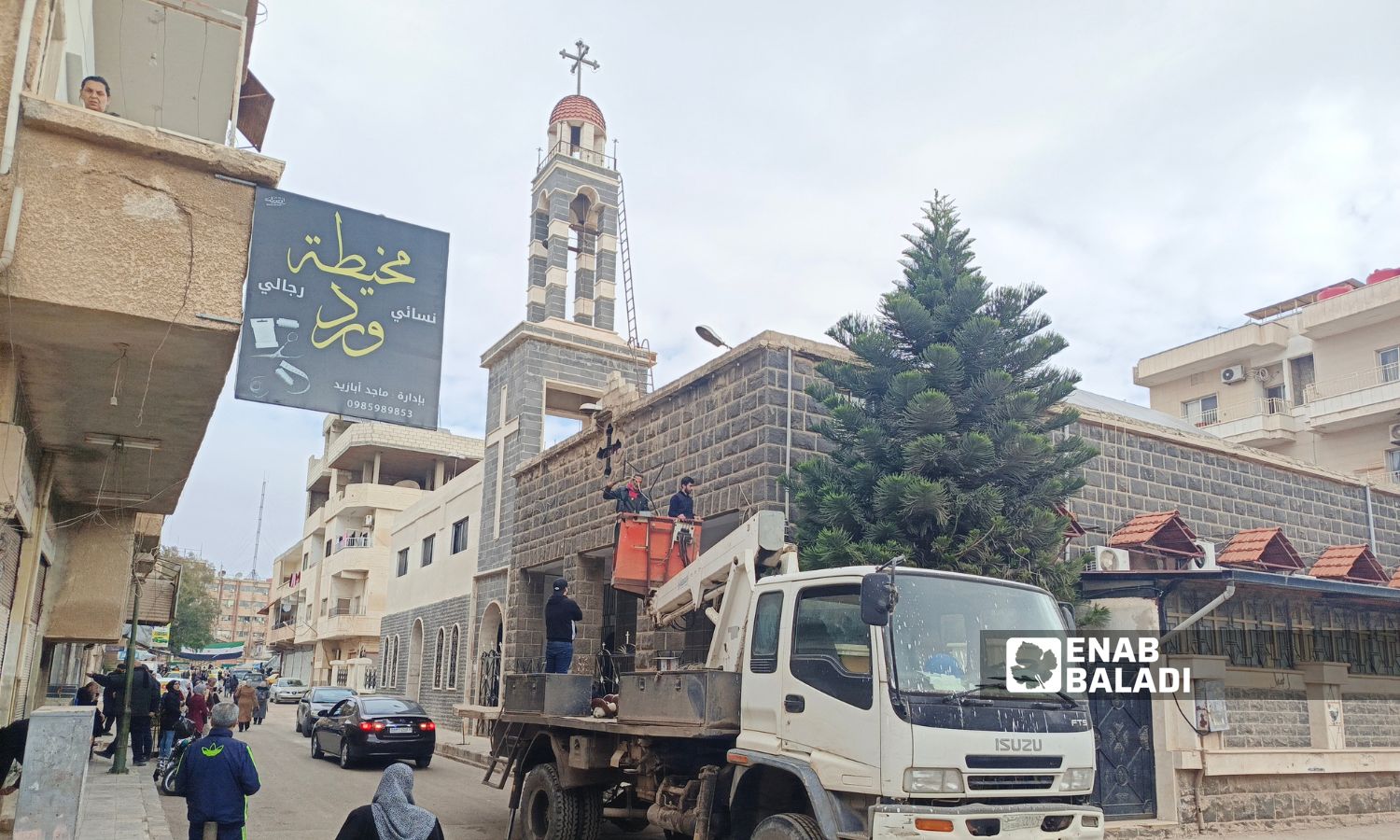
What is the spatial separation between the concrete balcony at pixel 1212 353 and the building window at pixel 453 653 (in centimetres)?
2617

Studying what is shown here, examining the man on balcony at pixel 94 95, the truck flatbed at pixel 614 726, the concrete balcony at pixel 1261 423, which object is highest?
the concrete balcony at pixel 1261 423

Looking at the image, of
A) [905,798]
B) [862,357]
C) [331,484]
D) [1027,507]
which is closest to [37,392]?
[905,798]

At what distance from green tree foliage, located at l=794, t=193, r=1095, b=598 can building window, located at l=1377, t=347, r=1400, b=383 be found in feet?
73.4

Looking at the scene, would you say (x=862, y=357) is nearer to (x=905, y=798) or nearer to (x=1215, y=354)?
(x=905, y=798)

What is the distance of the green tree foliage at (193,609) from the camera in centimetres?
6512

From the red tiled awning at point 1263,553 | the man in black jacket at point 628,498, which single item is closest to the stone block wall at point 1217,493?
the red tiled awning at point 1263,553

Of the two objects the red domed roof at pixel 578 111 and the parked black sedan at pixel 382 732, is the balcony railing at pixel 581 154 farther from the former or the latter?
the parked black sedan at pixel 382 732

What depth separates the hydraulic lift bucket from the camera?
11.5 metres

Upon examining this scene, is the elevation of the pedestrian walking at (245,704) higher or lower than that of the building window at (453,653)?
lower

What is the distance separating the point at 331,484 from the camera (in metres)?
57.8

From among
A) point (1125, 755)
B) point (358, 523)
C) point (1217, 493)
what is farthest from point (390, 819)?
point (358, 523)

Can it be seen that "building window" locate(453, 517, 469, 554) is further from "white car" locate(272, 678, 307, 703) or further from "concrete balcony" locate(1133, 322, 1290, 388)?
"concrete balcony" locate(1133, 322, 1290, 388)

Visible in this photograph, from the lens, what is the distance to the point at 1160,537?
15.8 metres

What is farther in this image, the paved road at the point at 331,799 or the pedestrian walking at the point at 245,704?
the pedestrian walking at the point at 245,704
